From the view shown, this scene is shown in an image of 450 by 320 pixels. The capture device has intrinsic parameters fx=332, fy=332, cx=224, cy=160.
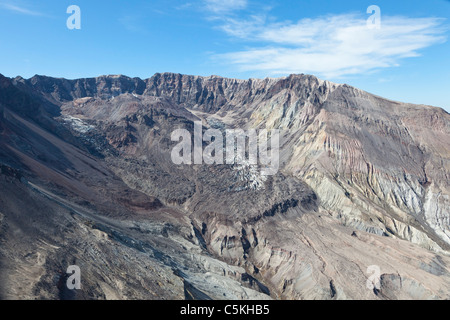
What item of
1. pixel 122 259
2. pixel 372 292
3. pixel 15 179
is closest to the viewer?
pixel 122 259

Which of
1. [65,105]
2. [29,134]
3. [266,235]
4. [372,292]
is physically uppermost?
[65,105]

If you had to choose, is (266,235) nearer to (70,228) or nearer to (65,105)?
(70,228)

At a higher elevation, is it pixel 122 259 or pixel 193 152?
pixel 193 152

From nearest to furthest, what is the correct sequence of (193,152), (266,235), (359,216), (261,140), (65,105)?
(266,235), (359,216), (193,152), (261,140), (65,105)

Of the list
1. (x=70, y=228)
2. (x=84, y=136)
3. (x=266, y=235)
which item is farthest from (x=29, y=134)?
(x=266, y=235)

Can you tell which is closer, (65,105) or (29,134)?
(29,134)

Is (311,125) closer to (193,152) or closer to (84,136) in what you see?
(193,152)
